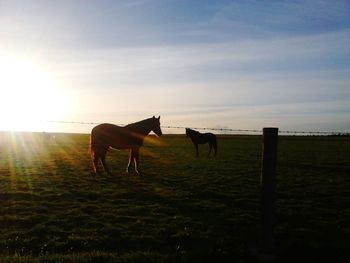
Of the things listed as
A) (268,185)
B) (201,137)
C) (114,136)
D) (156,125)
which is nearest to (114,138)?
(114,136)

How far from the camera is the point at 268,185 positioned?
6.51m

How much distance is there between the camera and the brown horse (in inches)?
720

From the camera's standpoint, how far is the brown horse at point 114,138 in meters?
18.3

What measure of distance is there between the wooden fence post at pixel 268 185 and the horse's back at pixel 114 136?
12813 mm

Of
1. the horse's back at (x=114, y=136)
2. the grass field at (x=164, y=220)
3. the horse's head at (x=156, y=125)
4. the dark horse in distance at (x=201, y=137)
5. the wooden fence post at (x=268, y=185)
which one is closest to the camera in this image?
the wooden fence post at (x=268, y=185)

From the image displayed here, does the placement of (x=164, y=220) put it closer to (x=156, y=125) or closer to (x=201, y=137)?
(x=156, y=125)

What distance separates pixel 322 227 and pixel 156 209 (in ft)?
14.4

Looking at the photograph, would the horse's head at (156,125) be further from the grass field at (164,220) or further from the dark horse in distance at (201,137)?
the dark horse in distance at (201,137)

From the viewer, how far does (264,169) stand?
258 inches

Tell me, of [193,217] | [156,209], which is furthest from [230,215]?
[156,209]

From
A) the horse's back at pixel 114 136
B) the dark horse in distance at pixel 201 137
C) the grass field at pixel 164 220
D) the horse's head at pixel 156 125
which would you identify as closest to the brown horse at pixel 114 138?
the horse's back at pixel 114 136

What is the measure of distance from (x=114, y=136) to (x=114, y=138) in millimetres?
101

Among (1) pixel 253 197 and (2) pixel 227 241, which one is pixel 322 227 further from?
(1) pixel 253 197

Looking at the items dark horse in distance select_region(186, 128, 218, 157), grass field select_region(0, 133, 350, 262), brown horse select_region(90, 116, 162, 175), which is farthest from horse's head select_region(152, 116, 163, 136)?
dark horse in distance select_region(186, 128, 218, 157)
